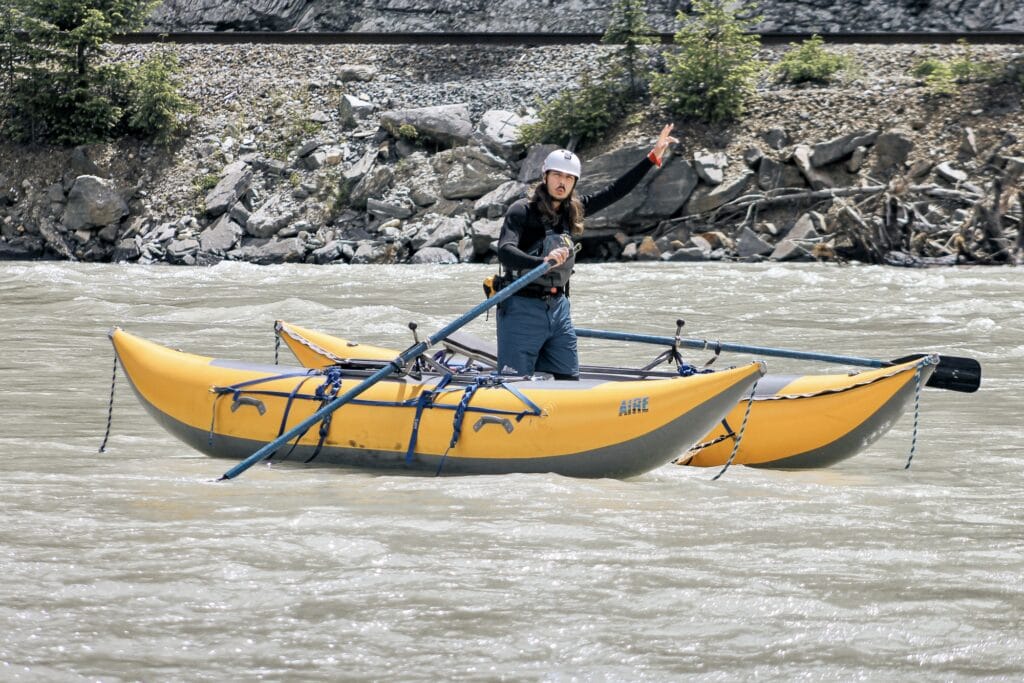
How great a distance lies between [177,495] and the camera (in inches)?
189

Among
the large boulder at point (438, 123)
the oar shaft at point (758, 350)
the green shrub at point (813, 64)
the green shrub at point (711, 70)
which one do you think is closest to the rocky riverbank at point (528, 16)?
the green shrub at point (813, 64)

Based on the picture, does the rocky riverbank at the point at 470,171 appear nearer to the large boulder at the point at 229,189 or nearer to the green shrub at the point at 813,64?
the large boulder at the point at 229,189

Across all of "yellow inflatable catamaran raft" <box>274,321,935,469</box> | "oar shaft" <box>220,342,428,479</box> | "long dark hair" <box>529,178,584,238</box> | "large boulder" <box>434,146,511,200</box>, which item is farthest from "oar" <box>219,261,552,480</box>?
"large boulder" <box>434,146,511,200</box>

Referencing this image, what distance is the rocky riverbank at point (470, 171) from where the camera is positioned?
51.9ft

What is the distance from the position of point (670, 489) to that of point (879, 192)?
1154 cm

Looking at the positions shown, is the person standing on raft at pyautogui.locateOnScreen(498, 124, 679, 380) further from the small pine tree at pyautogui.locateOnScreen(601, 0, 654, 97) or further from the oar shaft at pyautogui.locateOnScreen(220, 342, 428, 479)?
the small pine tree at pyautogui.locateOnScreen(601, 0, 654, 97)

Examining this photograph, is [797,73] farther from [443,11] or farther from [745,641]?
[745,641]

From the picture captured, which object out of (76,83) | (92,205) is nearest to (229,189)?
(92,205)

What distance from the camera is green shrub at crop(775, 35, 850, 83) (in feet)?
61.0

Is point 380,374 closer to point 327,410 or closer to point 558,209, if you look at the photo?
point 327,410

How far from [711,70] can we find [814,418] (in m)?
13.5

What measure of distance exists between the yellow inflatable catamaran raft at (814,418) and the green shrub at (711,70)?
12.8 m

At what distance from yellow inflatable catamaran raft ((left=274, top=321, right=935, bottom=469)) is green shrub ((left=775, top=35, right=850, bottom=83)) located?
1377cm

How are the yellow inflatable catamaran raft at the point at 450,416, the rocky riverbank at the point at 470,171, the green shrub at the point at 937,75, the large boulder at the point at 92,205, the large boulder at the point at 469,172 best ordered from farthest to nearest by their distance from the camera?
the large boulder at the point at 92,205
the large boulder at the point at 469,172
the green shrub at the point at 937,75
the rocky riverbank at the point at 470,171
the yellow inflatable catamaran raft at the point at 450,416
